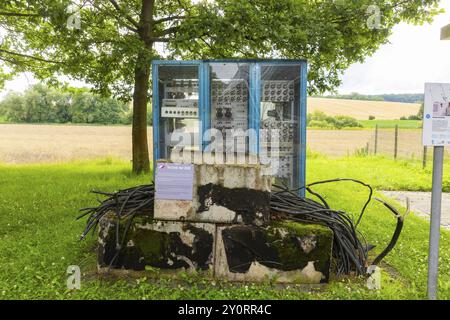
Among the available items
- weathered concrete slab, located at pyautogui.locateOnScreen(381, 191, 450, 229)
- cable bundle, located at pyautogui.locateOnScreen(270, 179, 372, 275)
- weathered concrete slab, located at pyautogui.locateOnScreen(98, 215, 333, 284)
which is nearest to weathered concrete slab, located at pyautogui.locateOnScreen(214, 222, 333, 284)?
weathered concrete slab, located at pyautogui.locateOnScreen(98, 215, 333, 284)

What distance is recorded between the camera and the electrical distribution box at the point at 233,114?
598 cm

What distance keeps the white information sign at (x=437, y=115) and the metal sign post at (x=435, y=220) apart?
0.10 meters

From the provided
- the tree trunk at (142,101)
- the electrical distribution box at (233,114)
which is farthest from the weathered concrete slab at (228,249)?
the tree trunk at (142,101)

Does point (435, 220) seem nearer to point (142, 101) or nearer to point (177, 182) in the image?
point (177, 182)

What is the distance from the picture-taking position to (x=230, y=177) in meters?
3.18

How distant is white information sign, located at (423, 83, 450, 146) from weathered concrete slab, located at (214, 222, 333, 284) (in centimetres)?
A: 109

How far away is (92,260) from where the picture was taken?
363 centimetres

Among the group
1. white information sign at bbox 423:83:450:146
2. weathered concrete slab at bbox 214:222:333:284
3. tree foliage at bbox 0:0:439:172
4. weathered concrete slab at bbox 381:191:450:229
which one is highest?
tree foliage at bbox 0:0:439:172

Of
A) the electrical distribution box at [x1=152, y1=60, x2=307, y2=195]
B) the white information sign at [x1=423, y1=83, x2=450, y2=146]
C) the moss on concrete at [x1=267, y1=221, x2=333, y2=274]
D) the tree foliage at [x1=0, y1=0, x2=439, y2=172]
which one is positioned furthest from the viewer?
the tree foliage at [x1=0, y1=0, x2=439, y2=172]

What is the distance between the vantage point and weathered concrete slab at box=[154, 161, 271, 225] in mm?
A: 3174

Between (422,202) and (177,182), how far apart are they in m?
5.82

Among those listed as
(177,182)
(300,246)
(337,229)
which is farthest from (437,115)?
(177,182)

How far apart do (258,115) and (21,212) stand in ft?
12.6

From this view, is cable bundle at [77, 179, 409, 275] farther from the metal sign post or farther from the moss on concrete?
the metal sign post
